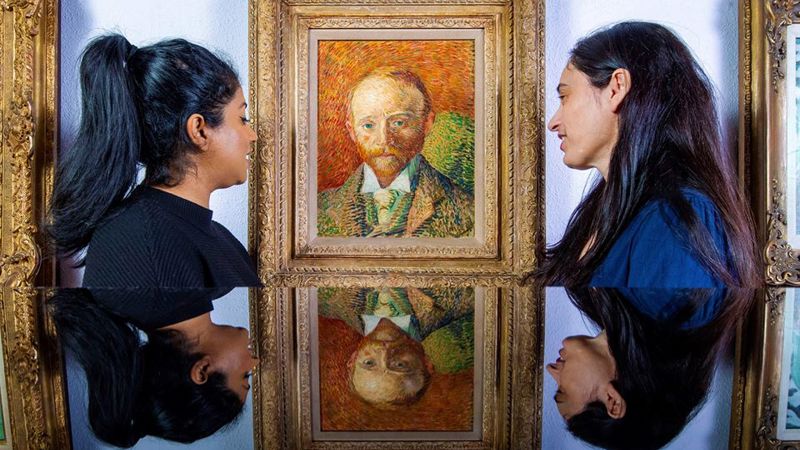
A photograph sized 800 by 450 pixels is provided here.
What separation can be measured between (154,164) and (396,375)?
1413 millimetres

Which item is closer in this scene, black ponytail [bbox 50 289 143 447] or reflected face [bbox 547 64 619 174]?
black ponytail [bbox 50 289 143 447]

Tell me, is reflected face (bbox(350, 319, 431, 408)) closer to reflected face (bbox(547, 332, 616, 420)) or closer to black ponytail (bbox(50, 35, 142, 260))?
reflected face (bbox(547, 332, 616, 420))

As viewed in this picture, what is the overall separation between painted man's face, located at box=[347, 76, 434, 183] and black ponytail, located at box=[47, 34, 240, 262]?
39cm

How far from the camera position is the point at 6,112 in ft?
6.97

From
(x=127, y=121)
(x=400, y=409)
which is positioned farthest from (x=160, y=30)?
(x=400, y=409)

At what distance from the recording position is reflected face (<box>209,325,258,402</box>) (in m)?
0.78

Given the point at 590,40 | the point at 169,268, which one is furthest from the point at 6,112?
the point at 590,40

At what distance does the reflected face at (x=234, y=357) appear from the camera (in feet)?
2.57

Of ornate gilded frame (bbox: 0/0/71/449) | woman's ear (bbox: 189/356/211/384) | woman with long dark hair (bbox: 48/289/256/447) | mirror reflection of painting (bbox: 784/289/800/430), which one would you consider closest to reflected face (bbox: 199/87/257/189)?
ornate gilded frame (bbox: 0/0/71/449)

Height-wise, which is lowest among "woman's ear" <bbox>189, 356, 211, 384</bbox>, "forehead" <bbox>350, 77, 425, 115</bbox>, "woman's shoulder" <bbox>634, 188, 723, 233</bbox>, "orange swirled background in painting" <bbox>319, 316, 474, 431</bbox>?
"orange swirled background in painting" <bbox>319, 316, 474, 431</bbox>

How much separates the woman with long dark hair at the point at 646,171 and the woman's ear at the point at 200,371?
1413mm

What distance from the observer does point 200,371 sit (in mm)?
754

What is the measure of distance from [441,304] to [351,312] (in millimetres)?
277

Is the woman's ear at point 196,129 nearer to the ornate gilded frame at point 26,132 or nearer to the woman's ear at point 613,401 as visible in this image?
the ornate gilded frame at point 26,132
